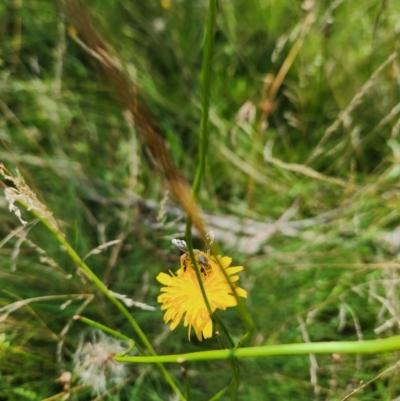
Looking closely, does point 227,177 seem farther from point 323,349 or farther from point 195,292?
point 323,349

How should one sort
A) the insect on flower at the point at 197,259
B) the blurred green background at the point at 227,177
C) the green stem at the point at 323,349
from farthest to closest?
the blurred green background at the point at 227,177, the insect on flower at the point at 197,259, the green stem at the point at 323,349

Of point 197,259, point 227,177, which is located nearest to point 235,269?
point 197,259

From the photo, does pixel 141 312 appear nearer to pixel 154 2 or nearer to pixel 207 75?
pixel 207 75

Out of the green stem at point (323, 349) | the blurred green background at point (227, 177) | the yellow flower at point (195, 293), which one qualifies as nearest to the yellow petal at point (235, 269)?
the yellow flower at point (195, 293)

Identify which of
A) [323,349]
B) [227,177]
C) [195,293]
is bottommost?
[323,349]

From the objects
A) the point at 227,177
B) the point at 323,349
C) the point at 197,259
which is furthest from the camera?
the point at 227,177

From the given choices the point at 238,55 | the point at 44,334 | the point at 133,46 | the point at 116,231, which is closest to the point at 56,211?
the point at 116,231

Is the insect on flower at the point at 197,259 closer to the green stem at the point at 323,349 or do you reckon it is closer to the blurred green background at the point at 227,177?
the green stem at the point at 323,349
